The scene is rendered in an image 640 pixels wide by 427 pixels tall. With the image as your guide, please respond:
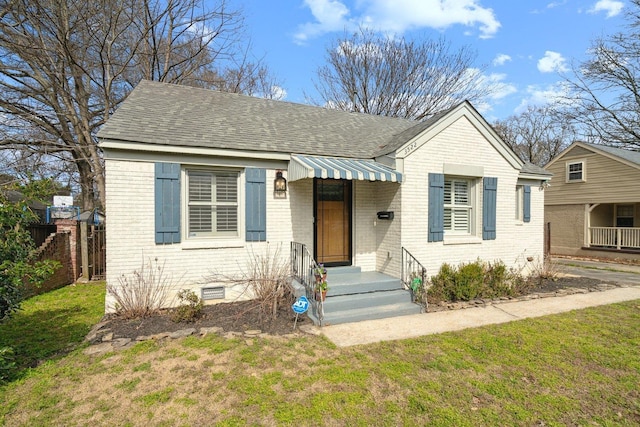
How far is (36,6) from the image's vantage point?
38.2 ft

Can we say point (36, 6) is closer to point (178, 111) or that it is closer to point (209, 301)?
point (178, 111)

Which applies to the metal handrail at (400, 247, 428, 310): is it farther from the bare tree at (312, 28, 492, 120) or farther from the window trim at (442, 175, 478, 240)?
the bare tree at (312, 28, 492, 120)

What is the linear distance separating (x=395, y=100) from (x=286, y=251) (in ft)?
63.5

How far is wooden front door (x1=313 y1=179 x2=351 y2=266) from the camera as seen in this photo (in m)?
8.72

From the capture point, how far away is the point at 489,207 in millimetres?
9289

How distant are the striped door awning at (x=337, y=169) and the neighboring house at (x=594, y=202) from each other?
1652 centimetres

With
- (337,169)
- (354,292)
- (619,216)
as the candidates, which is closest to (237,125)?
(337,169)

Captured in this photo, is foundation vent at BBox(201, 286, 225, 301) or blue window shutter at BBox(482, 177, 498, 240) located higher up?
blue window shutter at BBox(482, 177, 498, 240)

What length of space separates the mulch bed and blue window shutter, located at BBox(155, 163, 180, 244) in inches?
68.1

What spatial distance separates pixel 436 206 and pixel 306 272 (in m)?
4.03

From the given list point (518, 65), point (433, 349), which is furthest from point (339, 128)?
point (518, 65)

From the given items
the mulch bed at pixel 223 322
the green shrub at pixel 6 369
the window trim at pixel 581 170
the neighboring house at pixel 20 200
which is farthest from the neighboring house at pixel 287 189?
the window trim at pixel 581 170

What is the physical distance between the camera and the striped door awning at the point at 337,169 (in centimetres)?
692

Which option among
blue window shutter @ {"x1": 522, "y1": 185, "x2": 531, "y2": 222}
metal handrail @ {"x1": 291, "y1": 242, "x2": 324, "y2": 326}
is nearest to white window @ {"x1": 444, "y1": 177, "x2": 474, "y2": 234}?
blue window shutter @ {"x1": 522, "y1": 185, "x2": 531, "y2": 222}
